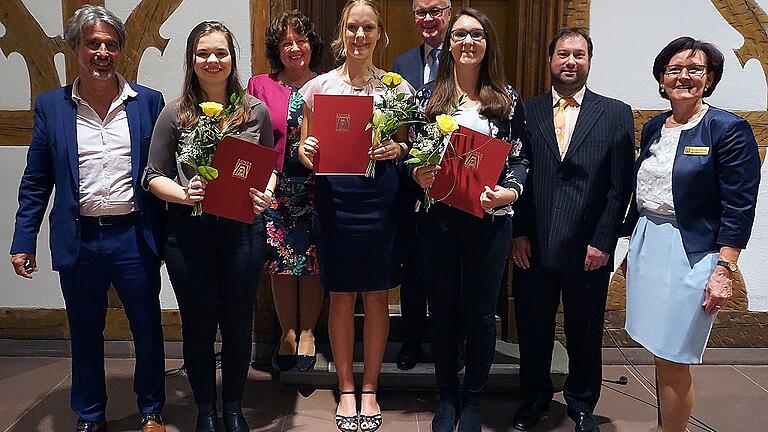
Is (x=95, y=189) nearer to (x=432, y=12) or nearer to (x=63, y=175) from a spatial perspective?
(x=63, y=175)

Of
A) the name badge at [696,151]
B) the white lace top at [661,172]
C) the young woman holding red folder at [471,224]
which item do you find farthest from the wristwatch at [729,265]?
the young woman holding red folder at [471,224]

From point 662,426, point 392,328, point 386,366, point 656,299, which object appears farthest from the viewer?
point 392,328

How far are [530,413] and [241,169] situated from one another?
1.72 m

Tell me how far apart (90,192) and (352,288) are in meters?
1.14

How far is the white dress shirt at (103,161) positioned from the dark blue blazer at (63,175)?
0.03 metres

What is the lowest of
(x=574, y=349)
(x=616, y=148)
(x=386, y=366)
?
(x=386, y=366)

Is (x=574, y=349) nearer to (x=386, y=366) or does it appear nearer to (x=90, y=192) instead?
(x=386, y=366)

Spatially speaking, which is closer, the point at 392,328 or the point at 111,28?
the point at 111,28

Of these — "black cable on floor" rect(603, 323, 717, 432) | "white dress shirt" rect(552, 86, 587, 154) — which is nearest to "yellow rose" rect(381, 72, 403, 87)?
"white dress shirt" rect(552, 86, 587, 154)

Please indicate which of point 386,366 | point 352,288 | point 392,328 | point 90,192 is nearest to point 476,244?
point 352,288

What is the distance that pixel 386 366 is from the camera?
3.43 metres

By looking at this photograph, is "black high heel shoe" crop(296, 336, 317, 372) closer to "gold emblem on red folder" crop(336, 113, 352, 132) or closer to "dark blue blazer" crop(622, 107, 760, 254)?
"gold emblem on red folder" crop(336, 113, 352, 132)

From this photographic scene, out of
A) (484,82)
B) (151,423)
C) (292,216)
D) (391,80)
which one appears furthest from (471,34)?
(151,423)

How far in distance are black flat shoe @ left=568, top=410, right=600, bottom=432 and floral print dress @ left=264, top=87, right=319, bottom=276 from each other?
139 cm
